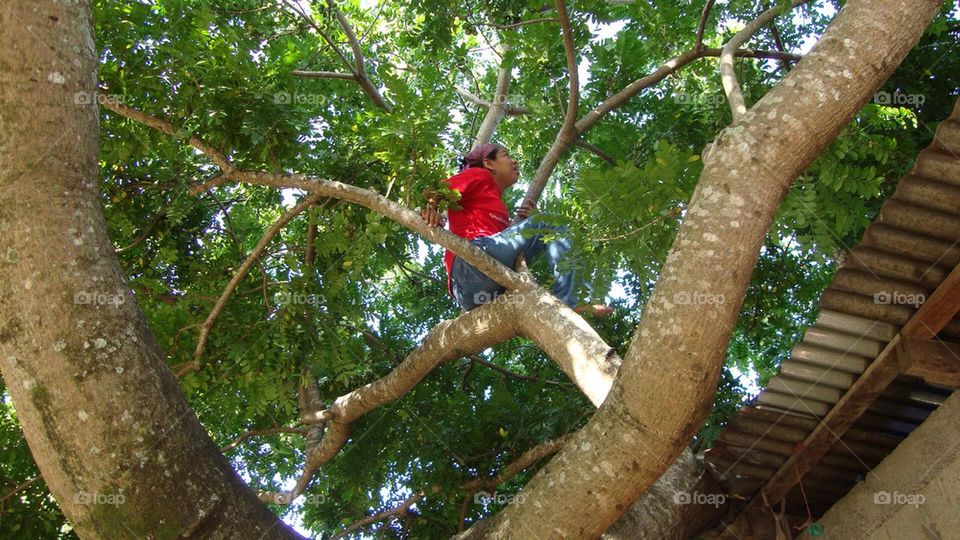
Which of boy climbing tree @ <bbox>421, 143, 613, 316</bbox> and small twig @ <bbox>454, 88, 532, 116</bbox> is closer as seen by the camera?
boy climbing tree @ <bbox>421, 143, 613, 316</bbox>

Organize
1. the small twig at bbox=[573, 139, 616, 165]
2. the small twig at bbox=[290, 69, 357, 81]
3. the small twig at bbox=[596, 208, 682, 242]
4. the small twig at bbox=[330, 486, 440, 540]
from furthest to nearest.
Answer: the small twig at bbox=[290, 69, 357, 81], the small twig at bbox=[573, 139, 616, 165], the small twig at bbox=[330, 486, 440, 540], the small twig at bbox=[596, 208, 682, 242]

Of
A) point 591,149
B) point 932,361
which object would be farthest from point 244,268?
point 932,361

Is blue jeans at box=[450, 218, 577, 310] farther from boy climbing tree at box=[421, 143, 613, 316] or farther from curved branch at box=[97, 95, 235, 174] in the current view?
curved branch at box=[97, 95, 235, 174]

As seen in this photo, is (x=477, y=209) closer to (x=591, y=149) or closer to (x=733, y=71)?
(x=591, y=149)

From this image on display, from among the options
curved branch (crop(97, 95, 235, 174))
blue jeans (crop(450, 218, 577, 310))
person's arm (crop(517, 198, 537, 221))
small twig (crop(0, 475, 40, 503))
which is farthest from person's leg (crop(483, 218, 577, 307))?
small twig (crop(0, 475, 40, 503))

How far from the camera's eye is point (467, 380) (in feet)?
25.6

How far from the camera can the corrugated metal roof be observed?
3.62m

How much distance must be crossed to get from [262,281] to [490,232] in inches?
65.4

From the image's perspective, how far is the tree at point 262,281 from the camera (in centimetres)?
295

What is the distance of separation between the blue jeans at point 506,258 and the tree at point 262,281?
32cm

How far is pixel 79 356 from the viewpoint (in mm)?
3006

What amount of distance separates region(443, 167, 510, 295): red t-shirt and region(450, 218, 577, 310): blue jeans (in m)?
0.19

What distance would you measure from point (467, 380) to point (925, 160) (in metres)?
4.90

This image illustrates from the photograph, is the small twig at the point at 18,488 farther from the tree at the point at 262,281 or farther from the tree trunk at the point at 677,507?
the tree trunk at the point at 677,507
